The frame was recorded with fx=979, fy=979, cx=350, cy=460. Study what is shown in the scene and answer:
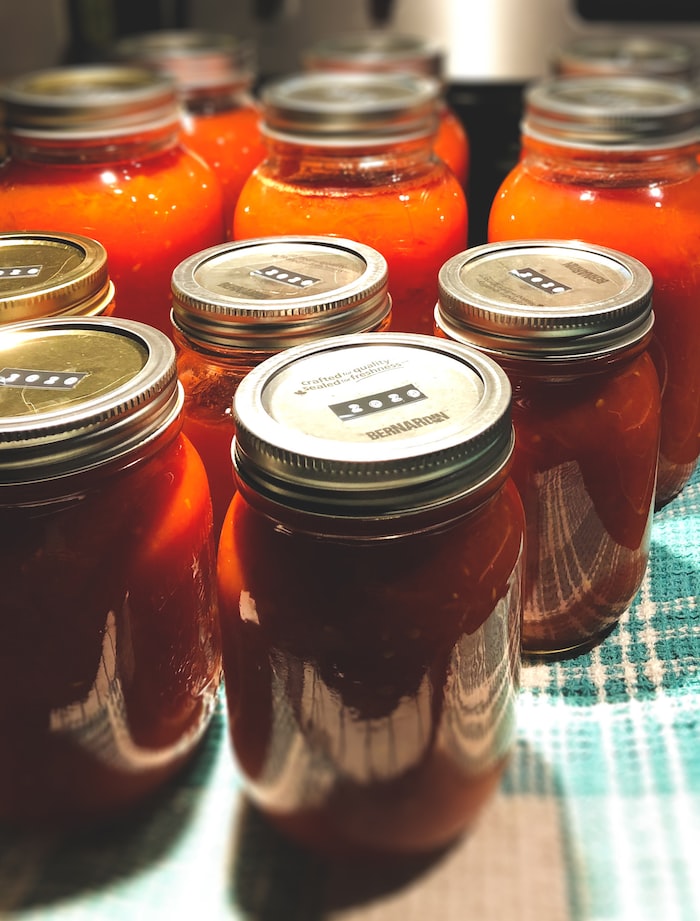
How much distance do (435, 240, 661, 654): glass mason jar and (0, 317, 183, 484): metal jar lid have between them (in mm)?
188

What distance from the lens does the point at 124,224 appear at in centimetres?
76

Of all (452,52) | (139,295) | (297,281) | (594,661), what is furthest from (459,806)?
(452,52)

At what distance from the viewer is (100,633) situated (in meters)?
0.48

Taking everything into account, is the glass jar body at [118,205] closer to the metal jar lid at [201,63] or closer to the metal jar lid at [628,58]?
the metal jar lid at [201,63]

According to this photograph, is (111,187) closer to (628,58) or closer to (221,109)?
(221,109)

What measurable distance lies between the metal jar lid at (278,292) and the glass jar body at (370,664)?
0.13m

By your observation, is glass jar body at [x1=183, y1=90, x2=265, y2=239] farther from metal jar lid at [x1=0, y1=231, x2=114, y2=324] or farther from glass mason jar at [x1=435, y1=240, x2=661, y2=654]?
glass mason jar at [x1=435, y1=240, x2=661, y2=654]

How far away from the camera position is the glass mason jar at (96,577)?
46 cm

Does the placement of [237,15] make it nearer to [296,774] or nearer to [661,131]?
[661,131]

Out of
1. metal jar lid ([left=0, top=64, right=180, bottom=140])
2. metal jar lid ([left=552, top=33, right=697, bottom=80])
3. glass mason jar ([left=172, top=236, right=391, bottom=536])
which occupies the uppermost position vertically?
metal jar lid ([left=0, top=64, right=180, bottom=140])

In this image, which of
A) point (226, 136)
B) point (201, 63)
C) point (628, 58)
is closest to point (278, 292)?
point (226, 136)

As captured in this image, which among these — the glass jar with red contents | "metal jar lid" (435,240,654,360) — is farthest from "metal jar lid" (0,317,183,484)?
the glass jar with red contents

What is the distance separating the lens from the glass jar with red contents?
3.31ft

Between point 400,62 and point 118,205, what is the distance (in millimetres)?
554
